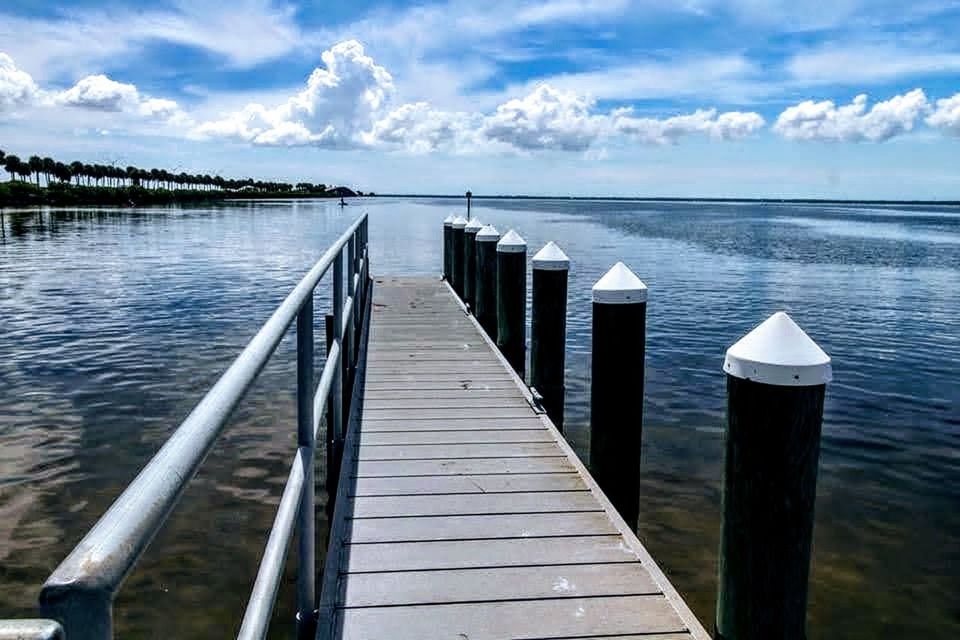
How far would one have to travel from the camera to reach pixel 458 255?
44.1 feet

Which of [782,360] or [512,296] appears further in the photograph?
[512,296]

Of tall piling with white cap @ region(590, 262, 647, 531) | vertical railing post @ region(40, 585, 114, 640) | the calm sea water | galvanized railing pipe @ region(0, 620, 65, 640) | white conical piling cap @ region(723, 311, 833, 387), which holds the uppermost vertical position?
galvanized railing pipe @ region(0, 620, 65, 640)

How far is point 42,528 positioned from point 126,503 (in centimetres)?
621

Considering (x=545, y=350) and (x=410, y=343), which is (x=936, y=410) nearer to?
(x=545, y=350)

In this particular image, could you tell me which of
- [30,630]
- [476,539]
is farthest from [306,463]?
[30,630]

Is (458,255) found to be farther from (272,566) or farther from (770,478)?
(272,566)

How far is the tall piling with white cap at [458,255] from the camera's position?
13320 mm

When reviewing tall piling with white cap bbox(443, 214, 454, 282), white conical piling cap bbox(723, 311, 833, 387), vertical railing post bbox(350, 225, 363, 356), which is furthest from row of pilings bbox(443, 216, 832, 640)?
tall piling with white cap bbox(443, 214, 454, 282)

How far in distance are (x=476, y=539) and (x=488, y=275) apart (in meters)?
6.42

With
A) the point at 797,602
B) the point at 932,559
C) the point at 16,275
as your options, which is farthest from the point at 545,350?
the point at 16,275

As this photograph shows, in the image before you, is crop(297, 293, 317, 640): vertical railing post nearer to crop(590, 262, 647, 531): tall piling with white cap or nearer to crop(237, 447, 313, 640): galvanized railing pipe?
crop(237, 447, 313, 640): galvanized railing pipe

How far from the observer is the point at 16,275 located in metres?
21.4

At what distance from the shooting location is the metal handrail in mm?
825

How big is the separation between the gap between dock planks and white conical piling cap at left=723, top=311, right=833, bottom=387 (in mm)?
1016
